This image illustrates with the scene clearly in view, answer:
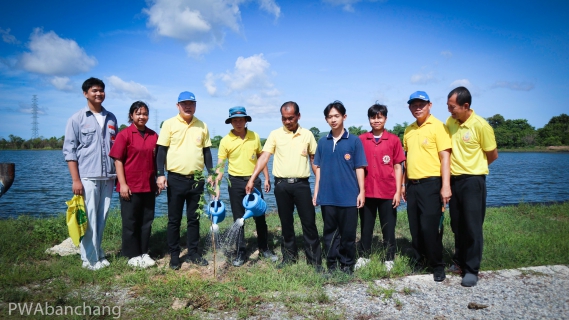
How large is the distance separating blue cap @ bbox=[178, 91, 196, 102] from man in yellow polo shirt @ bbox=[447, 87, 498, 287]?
3203 millimetres

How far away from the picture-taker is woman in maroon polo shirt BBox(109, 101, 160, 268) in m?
4.36

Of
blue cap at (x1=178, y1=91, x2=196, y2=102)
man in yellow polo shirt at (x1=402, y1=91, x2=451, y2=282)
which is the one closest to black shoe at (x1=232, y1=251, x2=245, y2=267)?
blue cap at (x1=178, y1=91, x2=196, y2=102)

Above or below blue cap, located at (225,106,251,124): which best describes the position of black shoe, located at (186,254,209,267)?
below

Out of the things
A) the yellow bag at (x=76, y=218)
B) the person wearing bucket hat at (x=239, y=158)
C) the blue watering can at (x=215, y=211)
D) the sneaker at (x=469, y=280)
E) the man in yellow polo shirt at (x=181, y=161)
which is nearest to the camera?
the sneaker at (x=469, y=280)

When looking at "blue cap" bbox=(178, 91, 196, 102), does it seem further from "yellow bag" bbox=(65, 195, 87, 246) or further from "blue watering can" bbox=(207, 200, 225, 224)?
"yellow bag" bbox=(65, 195, 87, 246)

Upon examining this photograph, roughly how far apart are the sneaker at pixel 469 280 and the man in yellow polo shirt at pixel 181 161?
3.22 m

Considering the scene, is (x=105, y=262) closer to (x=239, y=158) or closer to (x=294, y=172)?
(x=239, y=158)

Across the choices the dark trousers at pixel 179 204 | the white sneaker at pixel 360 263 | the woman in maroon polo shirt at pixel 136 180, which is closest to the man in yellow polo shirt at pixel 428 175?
the white sneaker at pixel 360 263

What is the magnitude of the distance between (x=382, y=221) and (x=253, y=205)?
173 centimetres

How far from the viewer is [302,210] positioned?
4301 mm

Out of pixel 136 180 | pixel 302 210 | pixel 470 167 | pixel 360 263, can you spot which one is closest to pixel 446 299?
pixel 360 263

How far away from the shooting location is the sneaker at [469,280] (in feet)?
12.2

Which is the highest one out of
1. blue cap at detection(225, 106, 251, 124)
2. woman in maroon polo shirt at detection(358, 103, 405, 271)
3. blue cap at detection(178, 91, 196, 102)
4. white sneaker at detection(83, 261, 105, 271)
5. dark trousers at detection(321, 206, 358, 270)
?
blue cap at detection(178, 91, 196, 102)

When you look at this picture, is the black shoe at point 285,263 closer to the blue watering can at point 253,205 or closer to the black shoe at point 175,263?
the blue watering can at point 253,205
